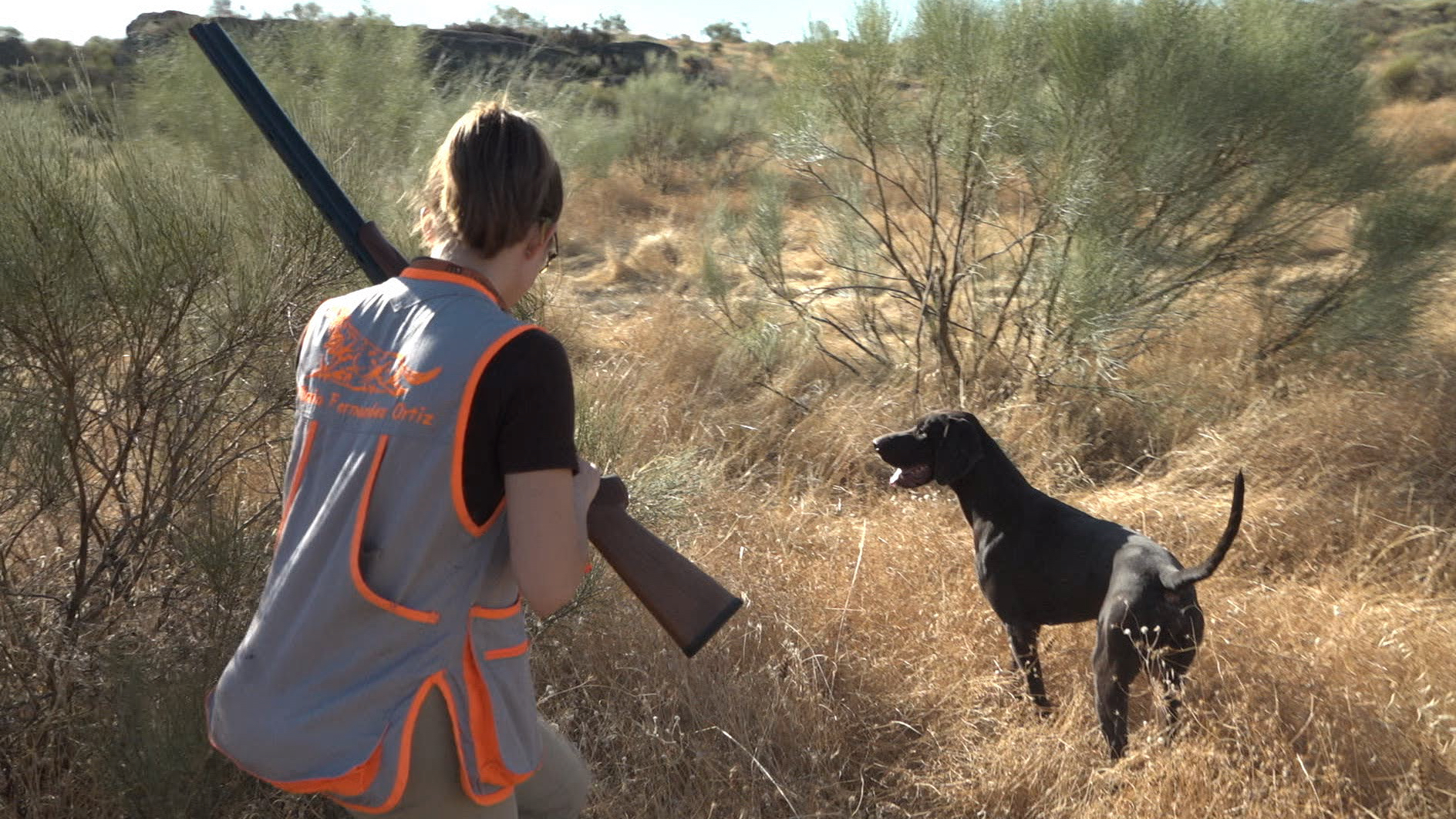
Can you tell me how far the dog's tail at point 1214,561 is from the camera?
273 cm

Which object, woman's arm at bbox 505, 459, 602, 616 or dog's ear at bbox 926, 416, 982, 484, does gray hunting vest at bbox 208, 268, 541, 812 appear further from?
dog's ear at bbox 926, 416, 982, 484

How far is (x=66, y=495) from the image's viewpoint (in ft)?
10.7

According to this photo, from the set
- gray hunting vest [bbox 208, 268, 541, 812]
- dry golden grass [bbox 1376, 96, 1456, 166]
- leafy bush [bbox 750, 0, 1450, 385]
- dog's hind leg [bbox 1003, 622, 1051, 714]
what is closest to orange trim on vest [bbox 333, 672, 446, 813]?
gray hunting vest [bbox 208, 268, 541, 812]

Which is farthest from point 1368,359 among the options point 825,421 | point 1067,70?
point 825,421

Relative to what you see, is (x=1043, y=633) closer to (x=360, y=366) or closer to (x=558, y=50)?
(x=360, y=366)

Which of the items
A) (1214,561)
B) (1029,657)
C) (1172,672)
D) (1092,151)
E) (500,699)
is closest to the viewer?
(500,699)

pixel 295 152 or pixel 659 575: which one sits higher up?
pixel 295 152

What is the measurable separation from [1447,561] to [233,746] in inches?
175

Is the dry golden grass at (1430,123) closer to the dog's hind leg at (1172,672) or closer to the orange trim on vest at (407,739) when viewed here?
the dog's hind leg at (1172,672)

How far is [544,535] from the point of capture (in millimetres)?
1418

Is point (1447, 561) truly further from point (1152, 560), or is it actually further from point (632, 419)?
point (632, 419)

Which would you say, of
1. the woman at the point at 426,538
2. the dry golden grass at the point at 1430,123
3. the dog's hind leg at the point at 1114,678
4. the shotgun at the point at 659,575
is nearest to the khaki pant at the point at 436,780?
the woman at the point at 426,538

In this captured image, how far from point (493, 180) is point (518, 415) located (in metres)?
0.33

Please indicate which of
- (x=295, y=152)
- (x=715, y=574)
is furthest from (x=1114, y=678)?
(x=295, y=152)
